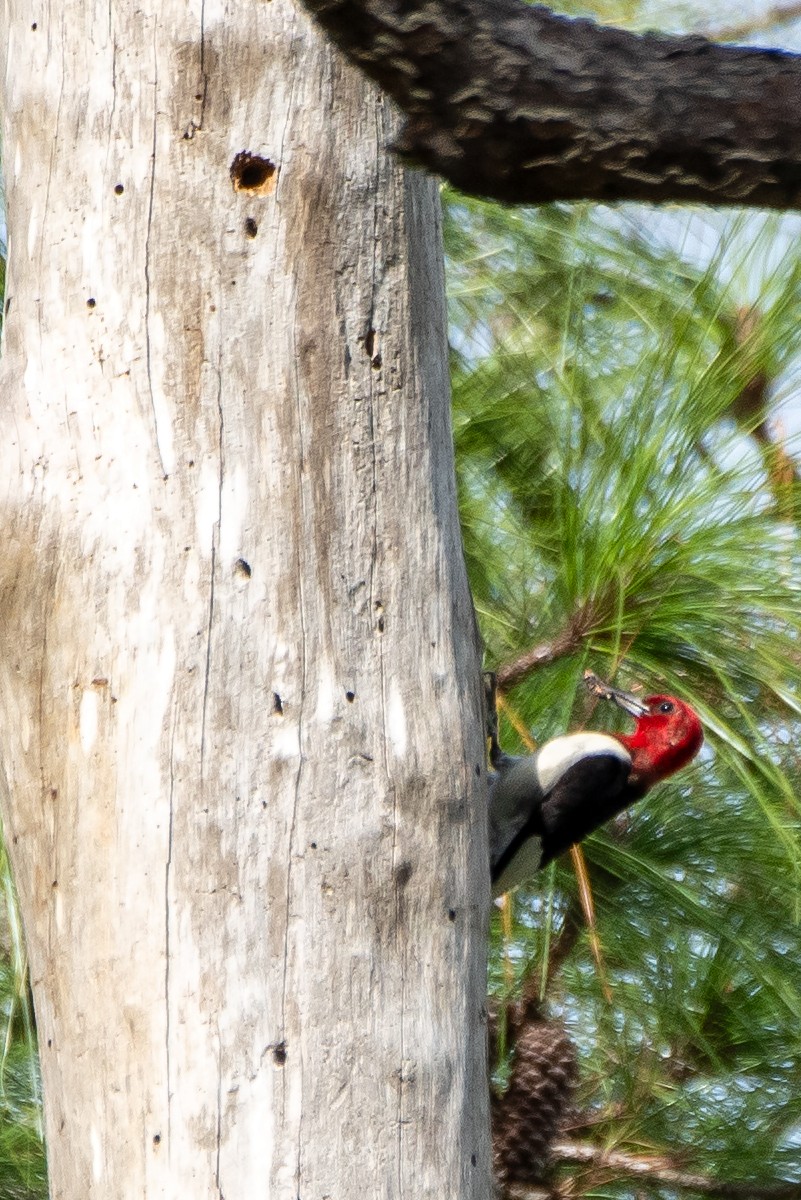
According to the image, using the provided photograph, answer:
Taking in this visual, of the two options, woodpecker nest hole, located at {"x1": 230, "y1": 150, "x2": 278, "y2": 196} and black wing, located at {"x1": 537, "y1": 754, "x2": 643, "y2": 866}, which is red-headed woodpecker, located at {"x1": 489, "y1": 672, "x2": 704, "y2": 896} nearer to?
black wing, located at {"x1": 537, "y1": 754, "x2": 643, "y2": 866}

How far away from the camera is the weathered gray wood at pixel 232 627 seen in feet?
4.61

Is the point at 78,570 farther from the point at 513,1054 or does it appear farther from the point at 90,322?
the point at 513,1054

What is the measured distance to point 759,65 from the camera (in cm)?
114

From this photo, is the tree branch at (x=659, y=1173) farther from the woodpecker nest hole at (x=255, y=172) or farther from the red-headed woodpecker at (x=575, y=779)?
the woodpecker nest hole at (x=255, y=172)

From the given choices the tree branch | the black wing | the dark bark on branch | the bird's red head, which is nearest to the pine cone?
the tree branch

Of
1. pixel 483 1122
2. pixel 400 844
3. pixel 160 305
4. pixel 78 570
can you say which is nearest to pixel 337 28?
pixel 160 305

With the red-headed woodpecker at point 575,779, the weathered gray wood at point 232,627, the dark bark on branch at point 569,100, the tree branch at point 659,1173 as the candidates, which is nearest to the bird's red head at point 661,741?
the red-headed woodpecker at point 575,779

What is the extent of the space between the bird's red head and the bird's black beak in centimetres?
6

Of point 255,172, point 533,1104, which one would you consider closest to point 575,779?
point 533,1104

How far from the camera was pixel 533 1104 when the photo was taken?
2.17 meters

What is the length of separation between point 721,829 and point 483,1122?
37.7 inches

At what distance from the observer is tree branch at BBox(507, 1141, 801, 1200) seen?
228 centimetres

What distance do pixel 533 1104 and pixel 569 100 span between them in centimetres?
155

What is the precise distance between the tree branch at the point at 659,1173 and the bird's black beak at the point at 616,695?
2.32ft
